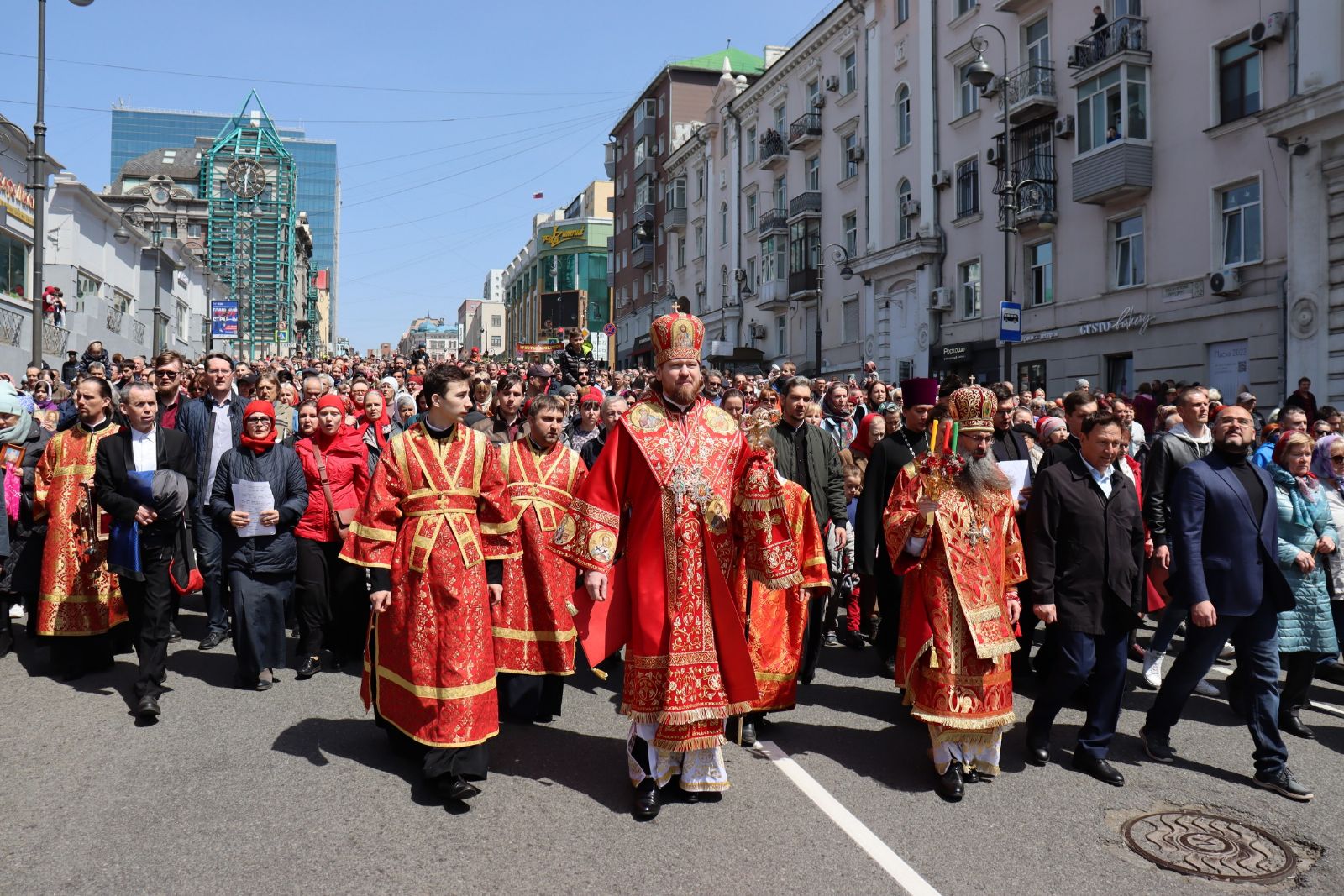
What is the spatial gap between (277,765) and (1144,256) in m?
21.8

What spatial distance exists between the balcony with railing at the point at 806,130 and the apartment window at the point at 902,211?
6.46 metres

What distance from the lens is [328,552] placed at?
757 centimetres

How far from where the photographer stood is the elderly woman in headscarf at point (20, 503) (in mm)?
7191

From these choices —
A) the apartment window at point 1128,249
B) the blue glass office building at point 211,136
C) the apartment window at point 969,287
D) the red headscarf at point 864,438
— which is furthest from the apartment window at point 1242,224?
the blue glass office building at point 211,136

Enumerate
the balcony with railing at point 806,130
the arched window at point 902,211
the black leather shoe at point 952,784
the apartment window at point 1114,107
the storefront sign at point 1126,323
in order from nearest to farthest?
the black leather shoe at point 952,784 → the apartment window at point 1114,107 → the storefront sign at point 1126,323 → the arched window at point 902,211 → the balcony with railing at point 806,130

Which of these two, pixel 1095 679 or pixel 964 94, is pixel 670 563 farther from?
pixel 964 94

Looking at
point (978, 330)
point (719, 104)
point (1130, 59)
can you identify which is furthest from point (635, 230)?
point (1130, 59)

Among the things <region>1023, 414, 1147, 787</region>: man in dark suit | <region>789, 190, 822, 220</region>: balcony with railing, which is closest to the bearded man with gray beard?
<region>1023, 414, 1147, 787</region>: man in dark suit

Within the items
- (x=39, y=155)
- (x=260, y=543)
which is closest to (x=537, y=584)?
(x=260, y=543)

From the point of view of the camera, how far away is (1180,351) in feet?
70.3

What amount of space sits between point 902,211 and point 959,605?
28.8 m

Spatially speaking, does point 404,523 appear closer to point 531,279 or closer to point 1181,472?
point 1181,472

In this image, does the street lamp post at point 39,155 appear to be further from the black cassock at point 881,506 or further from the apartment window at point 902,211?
the apartment window at point 902,211

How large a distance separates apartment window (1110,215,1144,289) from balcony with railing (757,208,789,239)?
703 inches
